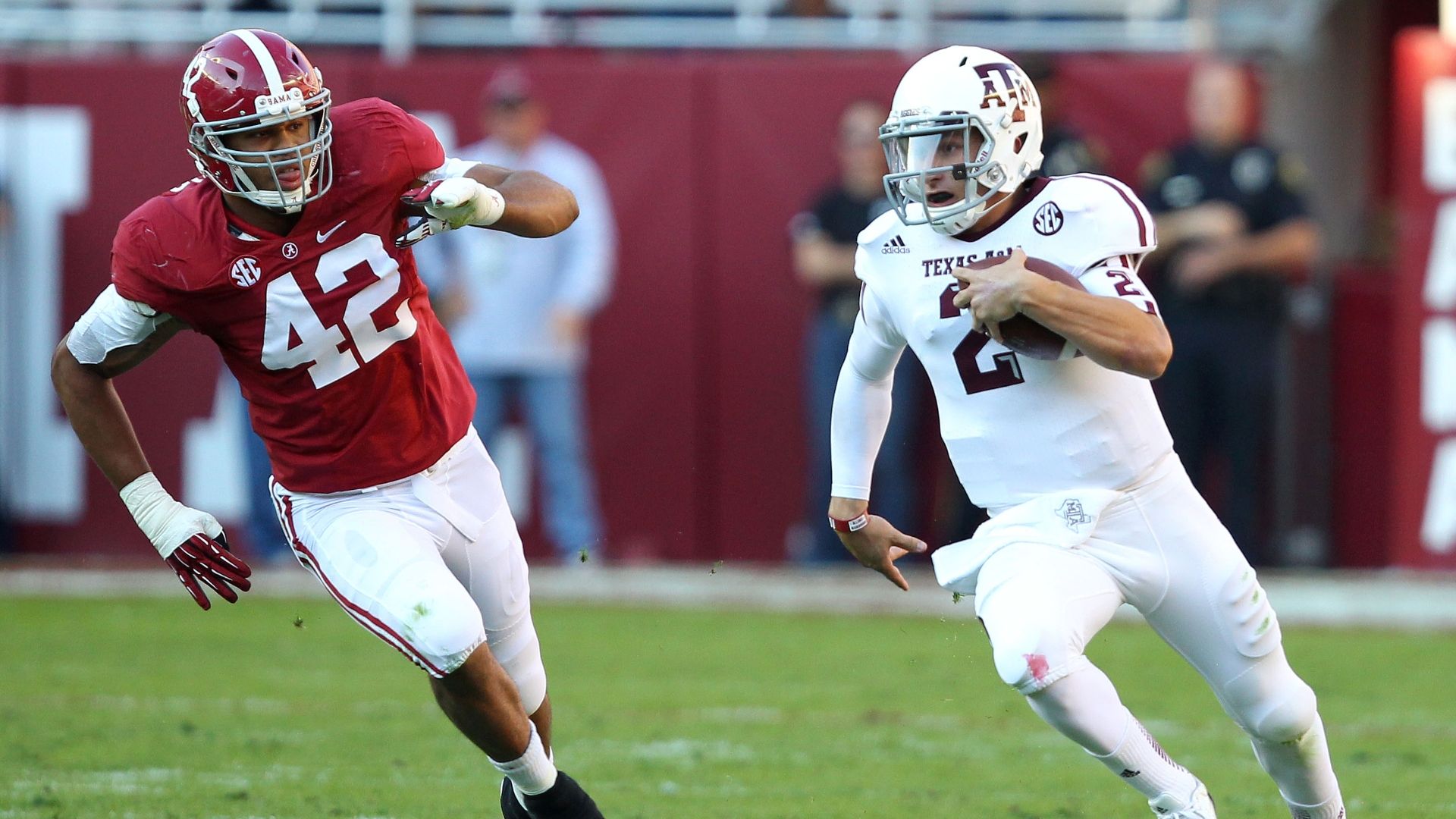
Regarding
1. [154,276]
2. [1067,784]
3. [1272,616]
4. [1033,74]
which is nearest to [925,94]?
[1272,616]

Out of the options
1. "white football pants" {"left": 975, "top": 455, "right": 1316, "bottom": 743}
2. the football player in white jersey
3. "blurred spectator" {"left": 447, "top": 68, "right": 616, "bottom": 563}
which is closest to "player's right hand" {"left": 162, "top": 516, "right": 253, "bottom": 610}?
the football player in white jersey

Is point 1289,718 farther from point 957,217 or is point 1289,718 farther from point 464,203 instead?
point 464,203

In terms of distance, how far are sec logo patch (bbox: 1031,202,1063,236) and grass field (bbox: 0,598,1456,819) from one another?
5.10 ft

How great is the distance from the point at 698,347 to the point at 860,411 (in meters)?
5.25

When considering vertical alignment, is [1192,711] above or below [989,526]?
below

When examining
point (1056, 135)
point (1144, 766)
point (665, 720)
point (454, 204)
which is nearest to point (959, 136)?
point (454, 204)

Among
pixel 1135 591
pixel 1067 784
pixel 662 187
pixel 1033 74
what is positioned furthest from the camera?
pixel 662 187

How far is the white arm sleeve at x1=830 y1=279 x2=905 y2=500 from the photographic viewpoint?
430cm

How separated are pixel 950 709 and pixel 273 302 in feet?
9.78

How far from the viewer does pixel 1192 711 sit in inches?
248

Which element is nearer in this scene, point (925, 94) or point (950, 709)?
point (925, 94)

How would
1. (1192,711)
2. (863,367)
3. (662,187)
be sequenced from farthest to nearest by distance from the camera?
(662,187)
(1192,711)
(863,367)

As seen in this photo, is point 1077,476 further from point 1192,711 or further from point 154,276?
point 1192,711

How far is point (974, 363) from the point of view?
13.3ft
